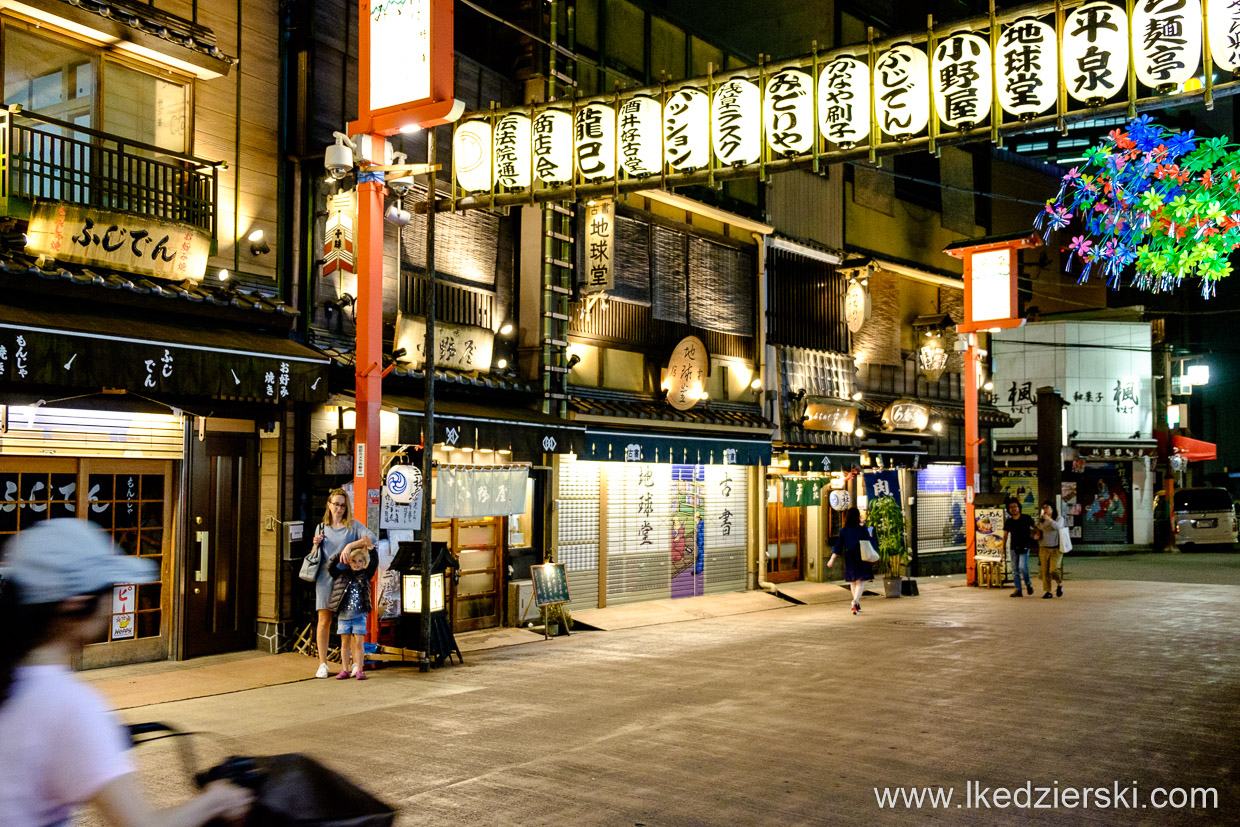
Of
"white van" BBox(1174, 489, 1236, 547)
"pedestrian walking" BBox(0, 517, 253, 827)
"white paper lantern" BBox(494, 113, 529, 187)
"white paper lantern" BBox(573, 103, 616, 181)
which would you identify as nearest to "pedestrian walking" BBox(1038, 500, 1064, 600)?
"white paper lantern" BBox(573, 103, 616, 181)

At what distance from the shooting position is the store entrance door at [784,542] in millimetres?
24922

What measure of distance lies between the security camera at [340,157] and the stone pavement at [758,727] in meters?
6.33

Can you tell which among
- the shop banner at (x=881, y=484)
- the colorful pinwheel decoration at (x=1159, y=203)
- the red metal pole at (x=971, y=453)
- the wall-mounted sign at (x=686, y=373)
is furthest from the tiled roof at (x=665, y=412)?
the colorful pinwheel decoration at (x=1159, y=203)

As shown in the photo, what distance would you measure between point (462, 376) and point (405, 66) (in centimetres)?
529

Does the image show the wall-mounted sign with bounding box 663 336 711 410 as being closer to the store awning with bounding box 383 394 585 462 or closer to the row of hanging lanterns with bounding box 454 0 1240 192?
the store awning with bounding box 383 394 585 462

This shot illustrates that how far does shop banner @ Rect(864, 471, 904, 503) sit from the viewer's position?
90.4 feet

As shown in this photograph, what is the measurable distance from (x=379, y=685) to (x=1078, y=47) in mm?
10590

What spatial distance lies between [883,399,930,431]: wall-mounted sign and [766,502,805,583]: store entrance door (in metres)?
3.80

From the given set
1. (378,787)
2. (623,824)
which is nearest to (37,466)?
(378,787)

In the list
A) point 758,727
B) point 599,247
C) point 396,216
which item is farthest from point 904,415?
point 758,727

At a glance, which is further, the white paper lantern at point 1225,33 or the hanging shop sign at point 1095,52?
the hanging shop sign at point 1095,52

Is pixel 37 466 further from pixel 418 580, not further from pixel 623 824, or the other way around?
pixel 623 824

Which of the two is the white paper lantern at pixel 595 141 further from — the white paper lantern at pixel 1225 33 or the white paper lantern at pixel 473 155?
the white paper lantern at pixel 1225 33

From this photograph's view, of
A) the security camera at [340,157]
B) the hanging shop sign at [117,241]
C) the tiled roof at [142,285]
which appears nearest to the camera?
the tiled roof at [142,285]
